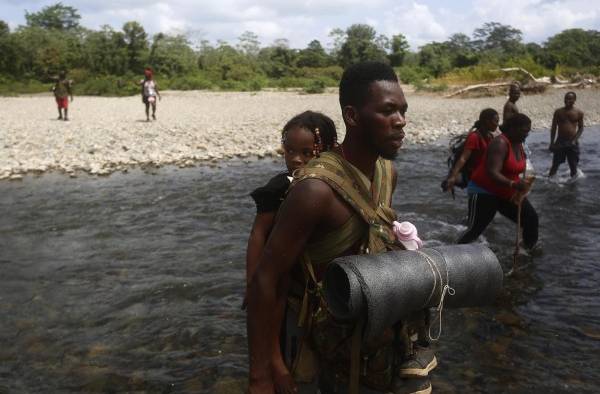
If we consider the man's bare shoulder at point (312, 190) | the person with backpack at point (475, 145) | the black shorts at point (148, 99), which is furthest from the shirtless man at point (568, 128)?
the black shorts at point (148, 99)

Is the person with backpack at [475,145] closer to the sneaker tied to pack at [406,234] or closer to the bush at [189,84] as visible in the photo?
the sneaker tied to pack at [406,234]

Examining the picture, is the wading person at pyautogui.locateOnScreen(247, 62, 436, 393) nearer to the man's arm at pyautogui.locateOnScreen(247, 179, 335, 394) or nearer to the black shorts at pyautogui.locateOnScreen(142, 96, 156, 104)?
the man's arm at pyautogui.locateOnScreen(247, 179, 335, 394)

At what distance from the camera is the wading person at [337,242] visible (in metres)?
1.99

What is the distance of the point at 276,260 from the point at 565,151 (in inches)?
429

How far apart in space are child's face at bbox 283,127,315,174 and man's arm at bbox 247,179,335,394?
44.2 inches

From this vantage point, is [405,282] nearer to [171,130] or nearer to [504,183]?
[504,183]

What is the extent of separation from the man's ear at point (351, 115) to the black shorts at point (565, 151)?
1040cm

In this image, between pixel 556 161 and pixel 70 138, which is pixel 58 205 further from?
pixel 556 161

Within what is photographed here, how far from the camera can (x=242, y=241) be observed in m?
8.30

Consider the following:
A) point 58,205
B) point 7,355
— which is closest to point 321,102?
point 58,205

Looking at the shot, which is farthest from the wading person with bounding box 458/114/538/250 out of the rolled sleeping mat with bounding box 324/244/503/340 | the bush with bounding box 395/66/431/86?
the bush with bounding box 395/66/431/86

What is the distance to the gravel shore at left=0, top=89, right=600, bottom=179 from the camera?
13734mm

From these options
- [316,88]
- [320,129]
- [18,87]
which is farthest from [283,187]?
[18,87]

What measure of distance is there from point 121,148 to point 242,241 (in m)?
7.86
